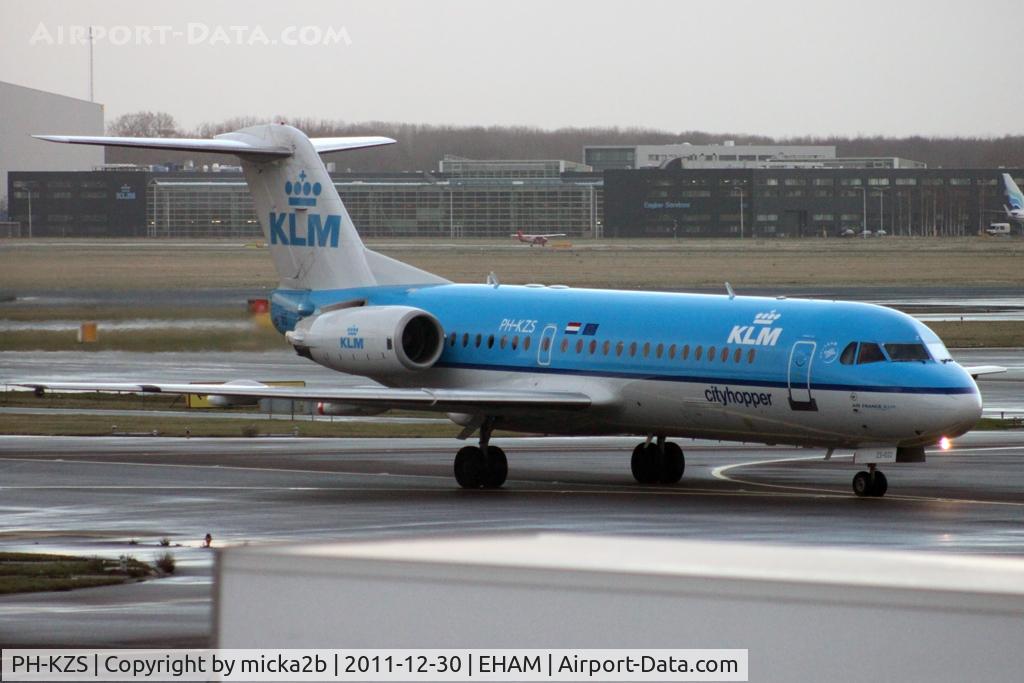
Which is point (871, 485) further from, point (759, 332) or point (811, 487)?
point (759, 332)

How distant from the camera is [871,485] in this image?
24.0 meters

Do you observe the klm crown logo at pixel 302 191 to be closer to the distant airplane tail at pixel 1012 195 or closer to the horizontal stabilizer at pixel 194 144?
the horizontal stabilizer at pixel 194 144

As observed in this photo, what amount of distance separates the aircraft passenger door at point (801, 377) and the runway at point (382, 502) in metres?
1.40

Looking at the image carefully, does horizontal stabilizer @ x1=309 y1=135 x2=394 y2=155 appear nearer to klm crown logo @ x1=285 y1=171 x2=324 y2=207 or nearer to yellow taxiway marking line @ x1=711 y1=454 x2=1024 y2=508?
klm crown logo @ x1=285 y1=171 x2=324 y2=207

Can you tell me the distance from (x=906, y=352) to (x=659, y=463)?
4.83 meters

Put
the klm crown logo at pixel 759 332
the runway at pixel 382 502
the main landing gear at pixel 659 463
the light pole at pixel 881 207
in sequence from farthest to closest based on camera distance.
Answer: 1. the light pole at pixel 881 207
2. the main landing gear at pixel 659 463
3. the klm crown logo at pixel 759 332
4. the runway at pixel 382 502

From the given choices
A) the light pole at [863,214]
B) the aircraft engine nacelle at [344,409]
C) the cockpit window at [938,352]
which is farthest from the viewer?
the light pole at [863,214]

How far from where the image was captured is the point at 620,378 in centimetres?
2531

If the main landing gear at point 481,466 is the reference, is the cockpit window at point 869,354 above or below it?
above

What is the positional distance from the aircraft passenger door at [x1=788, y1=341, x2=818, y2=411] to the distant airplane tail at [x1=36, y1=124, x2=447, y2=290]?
8.09 m

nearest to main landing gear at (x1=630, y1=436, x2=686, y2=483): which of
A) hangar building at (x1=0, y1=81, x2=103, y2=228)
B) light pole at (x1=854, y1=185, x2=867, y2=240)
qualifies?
hangar building at (x1=0, y1=81, x2=103, y2=228)

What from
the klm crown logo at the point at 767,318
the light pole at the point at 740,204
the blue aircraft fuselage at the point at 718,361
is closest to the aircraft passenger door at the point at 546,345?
the blue aircraft fuselage at the point at 718,361

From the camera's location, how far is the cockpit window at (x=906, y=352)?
911 inches

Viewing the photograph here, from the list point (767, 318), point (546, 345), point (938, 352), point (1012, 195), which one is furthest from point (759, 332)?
point (1012, 195)
